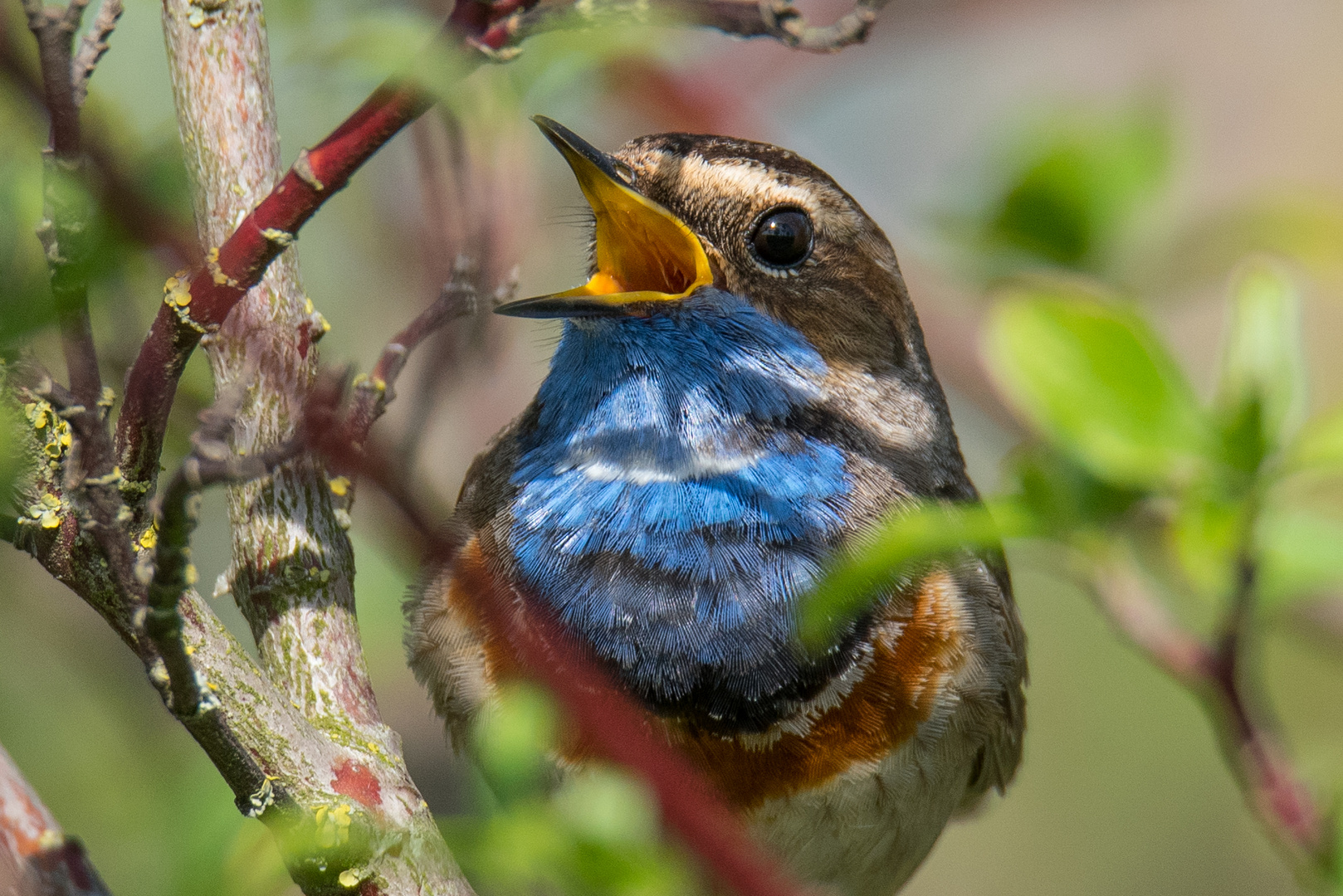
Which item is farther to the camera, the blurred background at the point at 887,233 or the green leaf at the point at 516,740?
the blurred background at the point at 887,233

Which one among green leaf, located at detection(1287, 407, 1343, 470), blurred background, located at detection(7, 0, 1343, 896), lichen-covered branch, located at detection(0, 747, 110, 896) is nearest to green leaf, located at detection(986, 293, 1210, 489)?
green leaf, located at detection(1287, 407, 1343, 470)

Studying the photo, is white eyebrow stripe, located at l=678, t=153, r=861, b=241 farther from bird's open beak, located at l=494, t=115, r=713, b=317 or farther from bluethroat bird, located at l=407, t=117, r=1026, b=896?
bird's open beak, located at l=494, t=115, r=713, b=317

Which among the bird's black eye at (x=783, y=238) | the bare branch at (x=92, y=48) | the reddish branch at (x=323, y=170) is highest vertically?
the bare branch at (x=92, y=48)

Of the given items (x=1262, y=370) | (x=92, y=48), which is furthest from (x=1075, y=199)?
(x=92, y=48)

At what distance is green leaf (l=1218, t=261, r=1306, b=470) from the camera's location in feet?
6.60

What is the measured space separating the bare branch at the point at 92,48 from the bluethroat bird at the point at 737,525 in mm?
1144

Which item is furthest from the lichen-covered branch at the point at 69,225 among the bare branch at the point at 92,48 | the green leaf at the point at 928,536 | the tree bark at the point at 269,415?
the green leaf at the point at 928,536

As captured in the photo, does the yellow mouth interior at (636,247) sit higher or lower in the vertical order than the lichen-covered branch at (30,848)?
higher

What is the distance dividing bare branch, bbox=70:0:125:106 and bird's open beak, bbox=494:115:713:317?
1140mm

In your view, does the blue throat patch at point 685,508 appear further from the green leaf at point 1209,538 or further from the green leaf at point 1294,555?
the green leaf at point 1294,555

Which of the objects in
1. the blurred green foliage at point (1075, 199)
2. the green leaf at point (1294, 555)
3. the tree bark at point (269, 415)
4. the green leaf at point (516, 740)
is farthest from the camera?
the blurred green foliage at point (1075, 199)

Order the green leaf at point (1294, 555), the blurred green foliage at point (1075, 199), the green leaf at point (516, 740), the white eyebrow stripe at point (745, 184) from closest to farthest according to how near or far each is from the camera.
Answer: the green leaf at point (1294, 555) → the green leaf at point (516, 740) → the blurred green foliage at point (1075, 199) → the white eyebrow stripe at point (745, 184)

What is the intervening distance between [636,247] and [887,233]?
66.6 inches

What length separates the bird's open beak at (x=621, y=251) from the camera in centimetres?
312
